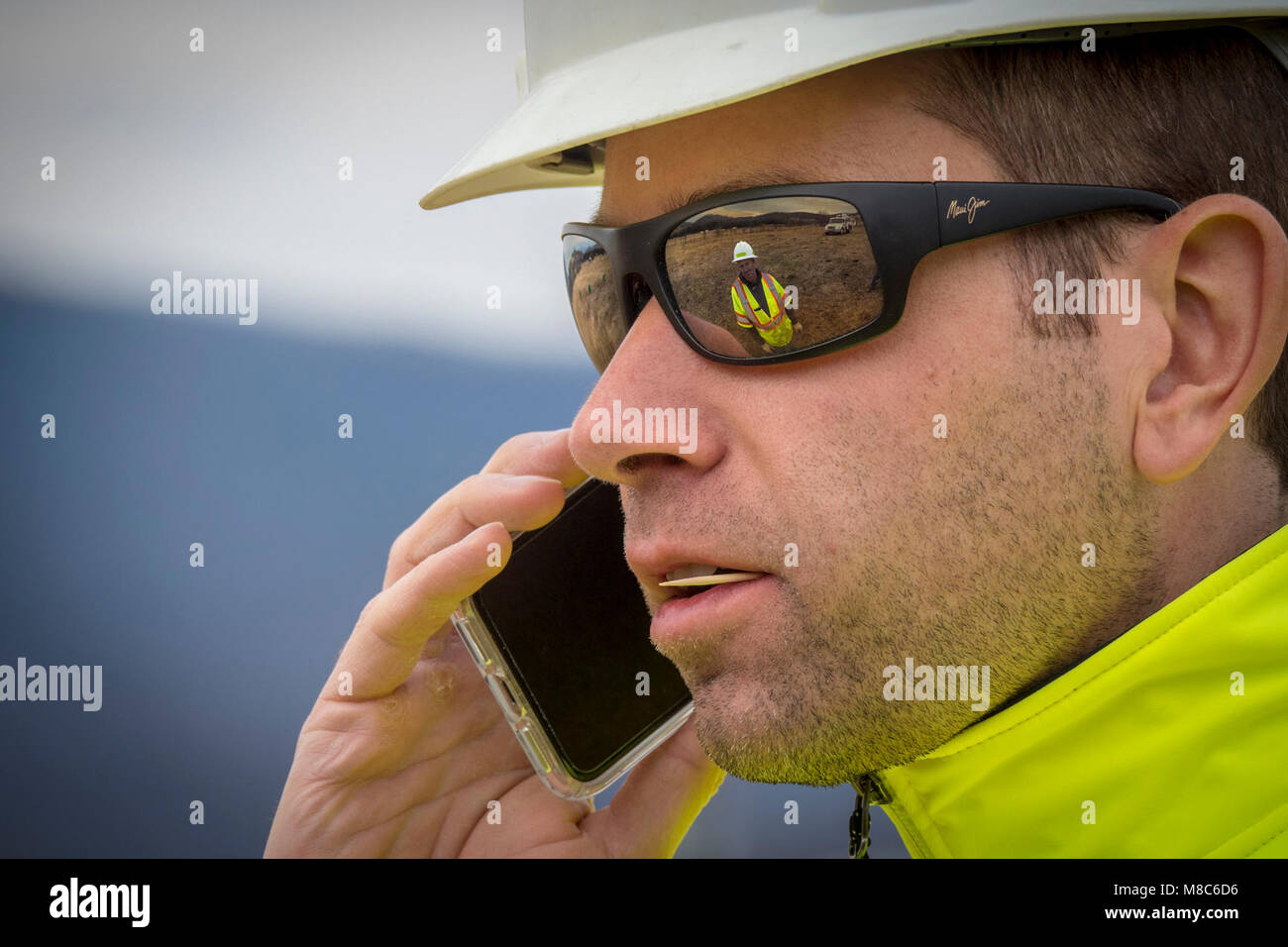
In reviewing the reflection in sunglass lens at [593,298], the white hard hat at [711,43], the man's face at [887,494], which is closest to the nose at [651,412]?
the man's face at [887,494]

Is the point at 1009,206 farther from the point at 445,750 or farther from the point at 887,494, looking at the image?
the point at 445,750

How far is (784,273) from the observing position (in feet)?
3.92

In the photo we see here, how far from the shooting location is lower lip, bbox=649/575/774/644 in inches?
49.1

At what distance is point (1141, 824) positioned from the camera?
1.21m

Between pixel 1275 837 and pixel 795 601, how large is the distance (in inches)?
23.5

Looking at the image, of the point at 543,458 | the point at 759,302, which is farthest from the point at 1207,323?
the point at 543,458

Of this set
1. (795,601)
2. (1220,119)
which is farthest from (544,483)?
(1220,119)

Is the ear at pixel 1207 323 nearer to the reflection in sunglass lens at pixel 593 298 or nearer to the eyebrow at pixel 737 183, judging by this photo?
the eyebrow at pixel 737 183

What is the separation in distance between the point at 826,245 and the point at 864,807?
2.83ft

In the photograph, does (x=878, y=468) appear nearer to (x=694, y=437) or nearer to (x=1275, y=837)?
(x=694, y=437)

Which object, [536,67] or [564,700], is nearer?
[536,67]

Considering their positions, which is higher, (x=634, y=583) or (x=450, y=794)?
(x=634, y=583)

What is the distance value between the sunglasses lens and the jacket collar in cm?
54

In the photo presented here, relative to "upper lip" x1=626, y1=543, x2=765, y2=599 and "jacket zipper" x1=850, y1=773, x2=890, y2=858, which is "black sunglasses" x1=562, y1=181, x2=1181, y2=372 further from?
"jacket zipper" x1=850, y1=773, x2=890, y2=858
